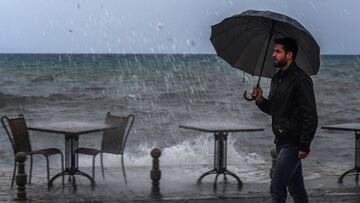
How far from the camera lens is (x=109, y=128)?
9719 millimetres

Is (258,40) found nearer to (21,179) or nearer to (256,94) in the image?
(256,94)

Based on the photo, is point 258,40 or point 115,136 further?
point 115,136

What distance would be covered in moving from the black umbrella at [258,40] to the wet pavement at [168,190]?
6.86 ft

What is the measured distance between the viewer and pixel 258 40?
7.48 meters

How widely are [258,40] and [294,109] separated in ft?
4.87

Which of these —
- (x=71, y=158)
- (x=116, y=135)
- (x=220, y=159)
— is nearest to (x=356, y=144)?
(x=220, y=159)

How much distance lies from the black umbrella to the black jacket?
1.75 ft

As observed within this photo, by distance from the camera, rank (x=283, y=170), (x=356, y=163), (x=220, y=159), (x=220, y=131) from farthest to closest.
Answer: (x=356, y=163) → (x=220, y=159) → (x=220, y=131) → (x=283, y=170)

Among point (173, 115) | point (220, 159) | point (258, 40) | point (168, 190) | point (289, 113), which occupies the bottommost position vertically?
point (173, 115)

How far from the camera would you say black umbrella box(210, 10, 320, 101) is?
6691 millimetres

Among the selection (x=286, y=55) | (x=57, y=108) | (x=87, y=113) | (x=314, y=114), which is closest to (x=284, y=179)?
(x=314, y=114)

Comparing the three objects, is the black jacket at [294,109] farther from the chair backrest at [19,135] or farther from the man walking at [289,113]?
the chair backrest at [19,135]

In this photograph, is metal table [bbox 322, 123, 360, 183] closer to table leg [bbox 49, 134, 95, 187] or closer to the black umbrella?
the black umbrella

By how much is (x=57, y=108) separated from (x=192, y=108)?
23.8 ft
